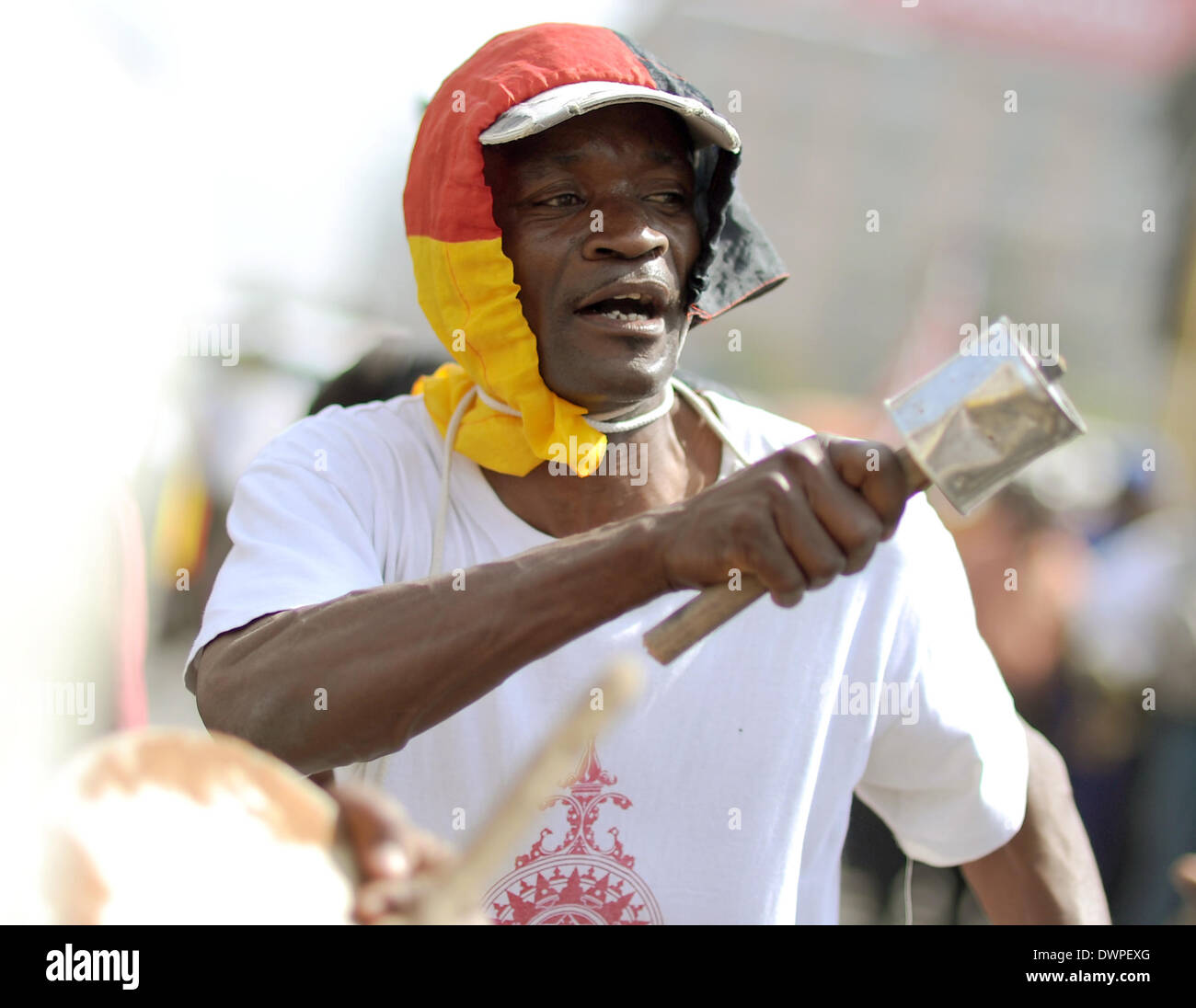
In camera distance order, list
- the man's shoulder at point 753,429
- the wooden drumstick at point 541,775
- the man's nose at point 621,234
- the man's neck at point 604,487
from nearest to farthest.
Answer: the wooden drumstick at point 541,775, the man's nose at point 621,234, the man's neck at point 604,487, the man's shoulder at point 753,429

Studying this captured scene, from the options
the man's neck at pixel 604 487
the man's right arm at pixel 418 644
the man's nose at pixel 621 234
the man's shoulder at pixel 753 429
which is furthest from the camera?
the man's shoulder at pixel 753 429

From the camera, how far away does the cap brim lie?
195 cm

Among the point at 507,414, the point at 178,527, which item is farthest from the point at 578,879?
the point at 178,527

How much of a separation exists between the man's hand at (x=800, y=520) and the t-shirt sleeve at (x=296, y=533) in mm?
562

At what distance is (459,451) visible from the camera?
2113 millimetres

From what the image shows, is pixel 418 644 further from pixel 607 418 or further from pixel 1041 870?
pixel 1041 870

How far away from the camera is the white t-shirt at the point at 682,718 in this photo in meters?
1.91

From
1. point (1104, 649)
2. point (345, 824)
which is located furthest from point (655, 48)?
point (345, 824)

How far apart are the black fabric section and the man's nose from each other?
6.7 inches

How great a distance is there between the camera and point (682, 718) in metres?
1.98

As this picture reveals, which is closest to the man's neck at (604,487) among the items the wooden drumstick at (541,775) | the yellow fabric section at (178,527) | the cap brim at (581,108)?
the cap brim at (581,108)

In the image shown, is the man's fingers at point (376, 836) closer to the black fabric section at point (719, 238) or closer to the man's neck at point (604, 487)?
the man's neck at point (604, 487)

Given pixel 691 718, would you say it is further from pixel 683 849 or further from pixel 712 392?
pixel 712 392

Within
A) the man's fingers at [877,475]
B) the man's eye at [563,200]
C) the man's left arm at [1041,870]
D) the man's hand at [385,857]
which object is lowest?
the man's left arm at [1041,870]
